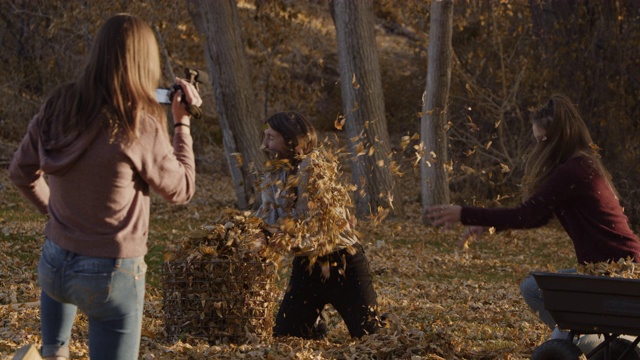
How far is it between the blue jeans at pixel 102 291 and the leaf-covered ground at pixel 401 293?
2.39 m

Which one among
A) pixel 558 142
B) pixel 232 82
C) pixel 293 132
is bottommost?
pixel 558 142

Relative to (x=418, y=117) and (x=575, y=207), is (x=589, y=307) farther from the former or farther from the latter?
(x=418, y=117)

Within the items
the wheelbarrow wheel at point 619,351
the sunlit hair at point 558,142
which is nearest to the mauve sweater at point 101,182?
the sunlit hair at point 558,142

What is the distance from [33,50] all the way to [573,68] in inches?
464

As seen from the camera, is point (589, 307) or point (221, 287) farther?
point (221, 287)

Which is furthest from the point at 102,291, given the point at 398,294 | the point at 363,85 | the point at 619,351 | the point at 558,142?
the point at 363,85

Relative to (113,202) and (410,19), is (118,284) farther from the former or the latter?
(410,19)

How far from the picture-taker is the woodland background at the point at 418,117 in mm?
7996

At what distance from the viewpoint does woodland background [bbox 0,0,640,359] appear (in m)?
8.00

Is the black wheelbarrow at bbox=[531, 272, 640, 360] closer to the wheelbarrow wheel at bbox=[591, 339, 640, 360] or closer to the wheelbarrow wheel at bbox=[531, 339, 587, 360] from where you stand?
the wheelbarrow wheel at bbox=[531, 339, 587, 360]

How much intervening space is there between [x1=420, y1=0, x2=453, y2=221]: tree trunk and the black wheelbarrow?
10.0 m

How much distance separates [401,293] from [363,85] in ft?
21.2

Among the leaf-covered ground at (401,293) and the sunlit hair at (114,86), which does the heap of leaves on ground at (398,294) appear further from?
the sunlit hair at (114,86)

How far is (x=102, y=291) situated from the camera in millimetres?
3816
